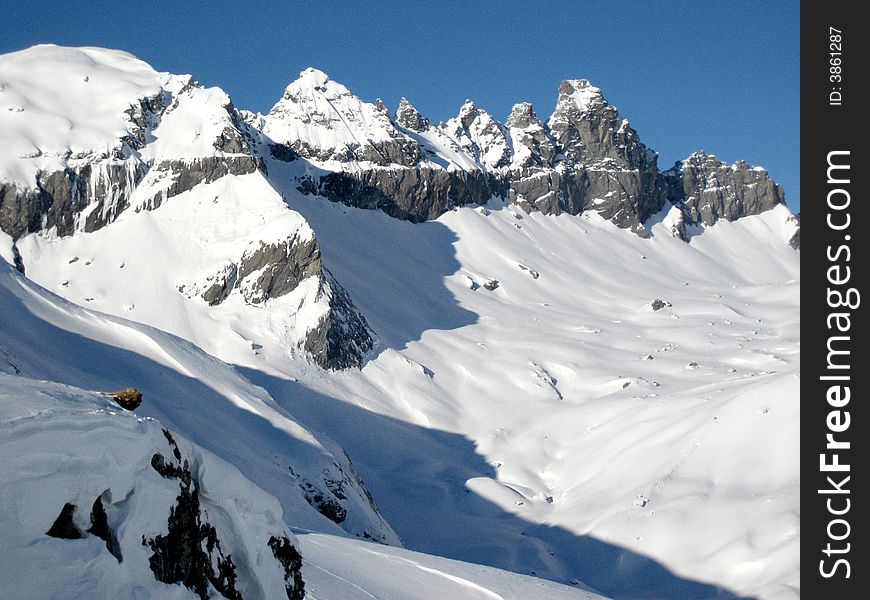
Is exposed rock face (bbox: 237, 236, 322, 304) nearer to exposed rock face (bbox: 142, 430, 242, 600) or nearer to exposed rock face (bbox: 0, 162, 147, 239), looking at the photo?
exposed rock face (bbox: 0, 162, 147, 239)

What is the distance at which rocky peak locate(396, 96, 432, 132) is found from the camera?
179 m

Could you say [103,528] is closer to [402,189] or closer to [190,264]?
[190,264]

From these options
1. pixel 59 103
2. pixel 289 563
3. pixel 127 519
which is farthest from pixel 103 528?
pixel 59 103

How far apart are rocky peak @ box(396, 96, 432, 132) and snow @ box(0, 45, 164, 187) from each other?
63.3 m

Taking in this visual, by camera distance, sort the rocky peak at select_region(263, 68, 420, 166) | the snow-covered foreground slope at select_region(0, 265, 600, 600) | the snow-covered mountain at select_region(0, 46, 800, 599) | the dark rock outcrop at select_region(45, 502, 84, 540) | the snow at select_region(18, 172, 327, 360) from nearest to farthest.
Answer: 1. the snow-covered foreground slope at select_region(0, 265, 600, 600)
2. the dark rock outcrop at select_region(45, 502, 84, 540)
3. the snow-covered mountain at select_region(0, 46, 800, 599)
4. the snow at select_region(18, 172, 327, 360)
5. the rocky peak at select_region(263, 68, 420, 166)

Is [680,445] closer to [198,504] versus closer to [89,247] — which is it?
[198,504]

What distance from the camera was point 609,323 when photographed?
417ft

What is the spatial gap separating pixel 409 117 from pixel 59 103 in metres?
80.8

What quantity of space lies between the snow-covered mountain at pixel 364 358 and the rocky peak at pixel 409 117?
56 centimetres

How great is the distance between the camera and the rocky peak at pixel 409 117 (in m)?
179

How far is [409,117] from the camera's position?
179875mm

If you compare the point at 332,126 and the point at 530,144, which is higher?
the point at 530,144

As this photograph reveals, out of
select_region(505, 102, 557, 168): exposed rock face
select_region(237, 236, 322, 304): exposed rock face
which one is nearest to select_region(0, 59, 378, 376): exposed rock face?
select_region(237, 236, 322, 304): exposed rock face

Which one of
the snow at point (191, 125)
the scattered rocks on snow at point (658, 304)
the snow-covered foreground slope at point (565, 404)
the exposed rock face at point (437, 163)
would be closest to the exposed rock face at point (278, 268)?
the snow-covered foreground slope at point (565, 404)
